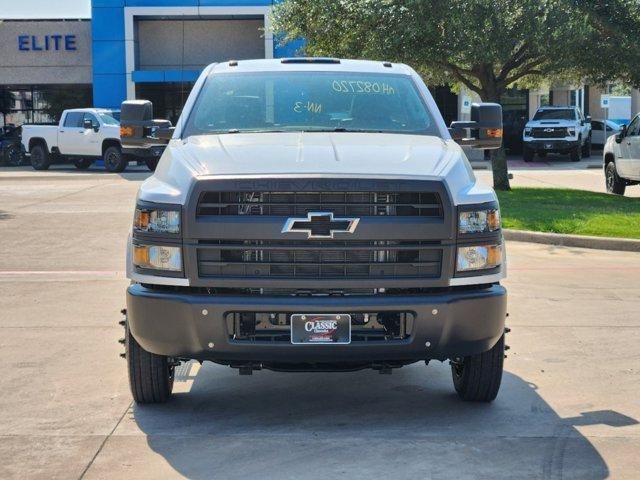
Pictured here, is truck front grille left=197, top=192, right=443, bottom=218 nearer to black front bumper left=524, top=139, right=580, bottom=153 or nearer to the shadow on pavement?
the shadow on pavement

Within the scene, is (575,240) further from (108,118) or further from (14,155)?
(14,155)

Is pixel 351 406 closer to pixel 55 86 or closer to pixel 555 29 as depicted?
pixel 555 29

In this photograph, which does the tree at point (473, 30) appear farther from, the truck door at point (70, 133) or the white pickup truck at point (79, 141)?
the truck door at point (70, 133)

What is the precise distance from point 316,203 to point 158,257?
0.87m

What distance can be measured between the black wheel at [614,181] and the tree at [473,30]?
1894 mm

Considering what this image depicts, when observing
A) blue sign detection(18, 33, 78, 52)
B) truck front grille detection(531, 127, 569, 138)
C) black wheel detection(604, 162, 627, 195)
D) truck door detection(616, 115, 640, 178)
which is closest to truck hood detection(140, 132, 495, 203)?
truck door detection(616, 115, 640, 178)

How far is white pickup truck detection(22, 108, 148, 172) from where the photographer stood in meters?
33.2

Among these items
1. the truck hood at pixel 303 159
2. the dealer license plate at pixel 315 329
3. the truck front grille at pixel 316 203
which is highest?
the truck hood at pixel 303 159

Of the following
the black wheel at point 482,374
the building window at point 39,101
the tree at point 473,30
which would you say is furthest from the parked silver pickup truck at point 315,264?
the building window at point 39,101

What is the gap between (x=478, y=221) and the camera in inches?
230

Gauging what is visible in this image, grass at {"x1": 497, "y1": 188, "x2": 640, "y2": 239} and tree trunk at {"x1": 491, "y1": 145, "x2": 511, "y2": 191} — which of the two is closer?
grass at {"x1": 497, "y1": 188, "x2": 640, "y2": 239}

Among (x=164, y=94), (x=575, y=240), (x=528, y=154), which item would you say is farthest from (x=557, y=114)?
(x=575, y=240)

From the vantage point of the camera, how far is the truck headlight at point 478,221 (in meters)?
5.80

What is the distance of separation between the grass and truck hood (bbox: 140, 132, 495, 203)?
874 cm
